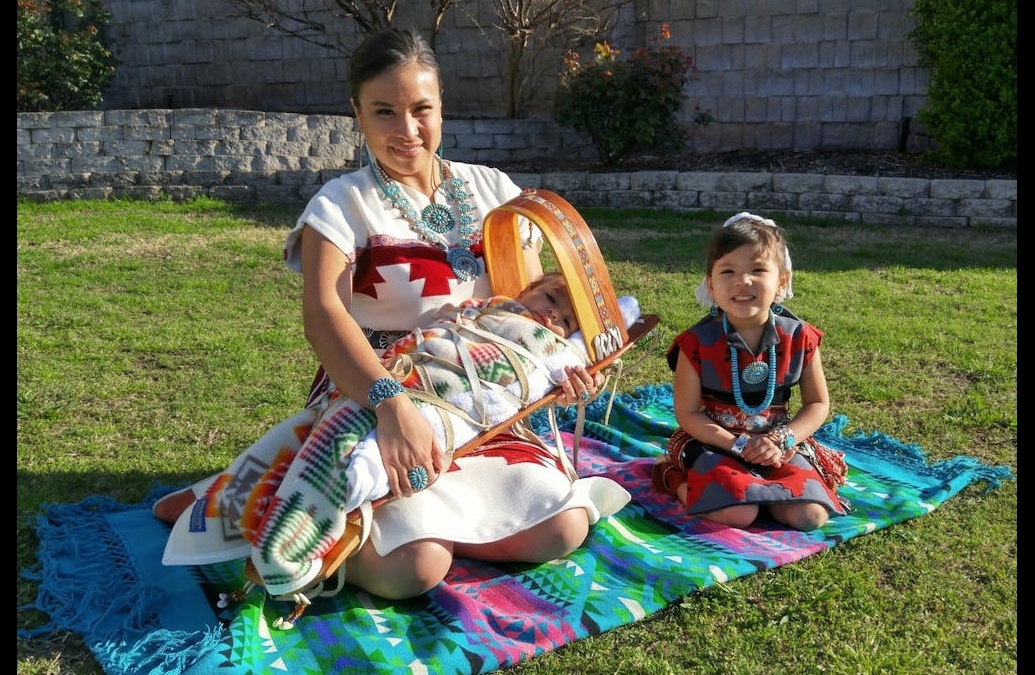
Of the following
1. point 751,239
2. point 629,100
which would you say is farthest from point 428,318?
point 629,100

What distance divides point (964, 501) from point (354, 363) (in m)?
2.16

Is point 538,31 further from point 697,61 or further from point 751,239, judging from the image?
point 751,239

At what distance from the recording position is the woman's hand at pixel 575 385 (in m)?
2.88

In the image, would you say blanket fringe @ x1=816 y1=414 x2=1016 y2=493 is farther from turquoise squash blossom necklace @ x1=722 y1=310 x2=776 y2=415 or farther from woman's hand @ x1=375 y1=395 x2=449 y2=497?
woman's hand @ x1=375 y1=395 x2=449 y2=497

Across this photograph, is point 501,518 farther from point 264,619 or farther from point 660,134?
point 660,134

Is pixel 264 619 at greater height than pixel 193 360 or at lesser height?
lesser

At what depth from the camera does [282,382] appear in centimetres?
477

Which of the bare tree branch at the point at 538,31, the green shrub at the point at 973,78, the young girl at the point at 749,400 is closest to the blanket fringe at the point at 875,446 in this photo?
the young girl at the point at 749,400

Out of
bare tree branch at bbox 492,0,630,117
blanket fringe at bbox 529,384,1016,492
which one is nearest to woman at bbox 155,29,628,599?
blanket fringe at bbox 529,384,1016,492

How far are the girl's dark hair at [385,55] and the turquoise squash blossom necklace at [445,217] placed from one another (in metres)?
0.26

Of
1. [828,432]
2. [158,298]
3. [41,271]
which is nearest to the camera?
[828,432]

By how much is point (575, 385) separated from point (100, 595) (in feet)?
4.76

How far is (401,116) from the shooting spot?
9.48 feet
